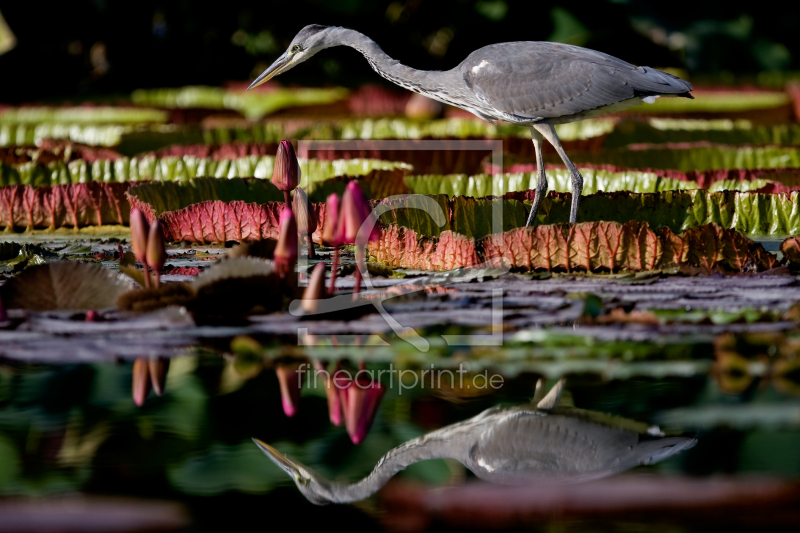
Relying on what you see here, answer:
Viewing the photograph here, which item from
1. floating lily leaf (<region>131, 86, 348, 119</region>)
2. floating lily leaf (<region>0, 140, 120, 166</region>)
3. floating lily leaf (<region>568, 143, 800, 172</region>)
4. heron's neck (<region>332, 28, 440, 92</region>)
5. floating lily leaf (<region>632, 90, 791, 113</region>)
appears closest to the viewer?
heron's neck (<region>332, 28, 440, 92</region>)

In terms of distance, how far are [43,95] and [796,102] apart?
1060 cm

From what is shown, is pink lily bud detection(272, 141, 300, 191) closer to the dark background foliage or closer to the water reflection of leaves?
the water reflection of leaves

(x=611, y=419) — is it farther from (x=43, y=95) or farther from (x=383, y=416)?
(x=43, y=95)

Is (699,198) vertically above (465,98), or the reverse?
(465,98)

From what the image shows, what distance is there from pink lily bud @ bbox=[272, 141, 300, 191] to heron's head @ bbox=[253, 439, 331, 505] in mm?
1425

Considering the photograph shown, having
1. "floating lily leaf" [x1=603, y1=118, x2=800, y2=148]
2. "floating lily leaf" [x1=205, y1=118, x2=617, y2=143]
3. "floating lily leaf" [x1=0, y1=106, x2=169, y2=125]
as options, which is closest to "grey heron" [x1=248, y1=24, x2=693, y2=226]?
"floating lily leaf" [x1=205, y1=118, x2=617, y2=143]

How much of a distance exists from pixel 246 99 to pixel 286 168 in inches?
376

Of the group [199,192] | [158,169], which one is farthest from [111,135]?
[199,192]

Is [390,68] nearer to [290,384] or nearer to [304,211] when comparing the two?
[304,211]

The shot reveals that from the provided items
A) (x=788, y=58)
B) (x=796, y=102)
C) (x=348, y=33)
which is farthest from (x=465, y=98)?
(x=788, y=58)

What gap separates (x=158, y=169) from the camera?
5.31 meters

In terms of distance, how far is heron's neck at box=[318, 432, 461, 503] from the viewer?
172 centimetres

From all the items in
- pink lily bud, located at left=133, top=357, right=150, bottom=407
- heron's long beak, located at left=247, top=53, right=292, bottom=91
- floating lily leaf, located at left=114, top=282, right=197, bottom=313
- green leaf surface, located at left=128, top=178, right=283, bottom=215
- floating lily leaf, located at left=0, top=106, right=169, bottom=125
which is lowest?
pink lily bud, located at left=133, top=357, right=150, bottom=407

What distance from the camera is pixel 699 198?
385cm
